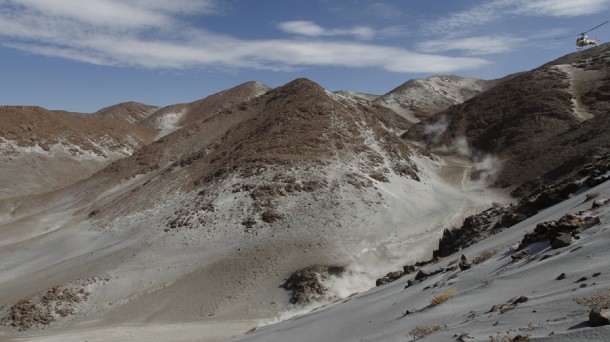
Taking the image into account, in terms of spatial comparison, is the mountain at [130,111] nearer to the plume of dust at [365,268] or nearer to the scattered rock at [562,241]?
the plume of dust at [365,268]

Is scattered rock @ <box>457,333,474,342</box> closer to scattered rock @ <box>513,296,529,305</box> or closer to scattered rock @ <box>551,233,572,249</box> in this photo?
scattered rock @ <box>513,296,529,305</box>

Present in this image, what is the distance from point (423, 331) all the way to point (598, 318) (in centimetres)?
306

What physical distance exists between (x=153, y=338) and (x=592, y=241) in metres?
19.0

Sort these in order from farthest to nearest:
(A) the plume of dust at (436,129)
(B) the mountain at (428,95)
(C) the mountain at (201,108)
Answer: (C) the mountain at (201,108) < (B) the mountain at (428,95) < (A) the plume of dust at (436,129)

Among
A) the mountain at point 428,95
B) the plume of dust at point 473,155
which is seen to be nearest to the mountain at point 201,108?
the mountain at point 428,95

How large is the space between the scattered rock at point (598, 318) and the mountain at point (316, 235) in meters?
0.12

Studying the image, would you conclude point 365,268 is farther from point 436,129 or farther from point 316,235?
point 436,129

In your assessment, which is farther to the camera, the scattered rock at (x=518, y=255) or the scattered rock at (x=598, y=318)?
the scattered rock at (x=518, y=255)

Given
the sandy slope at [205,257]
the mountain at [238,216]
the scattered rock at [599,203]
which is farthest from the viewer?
the mountain at [238,216]

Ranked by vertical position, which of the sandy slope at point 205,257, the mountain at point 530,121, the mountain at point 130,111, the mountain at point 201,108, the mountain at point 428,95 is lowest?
the sandy slope at point 205,257

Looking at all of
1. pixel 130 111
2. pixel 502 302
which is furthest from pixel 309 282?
pixel 130 111

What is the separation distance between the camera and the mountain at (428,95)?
117m

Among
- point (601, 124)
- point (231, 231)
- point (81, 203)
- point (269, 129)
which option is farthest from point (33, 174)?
point (601, 124)

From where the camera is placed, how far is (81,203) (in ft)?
155
